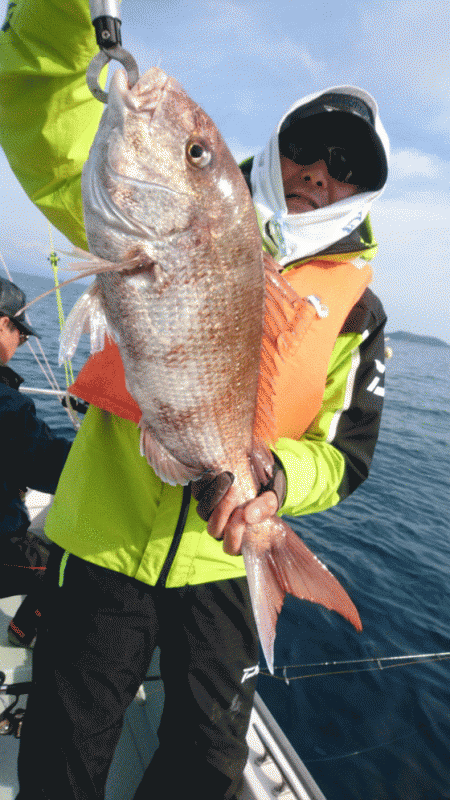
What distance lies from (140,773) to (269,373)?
111 inches

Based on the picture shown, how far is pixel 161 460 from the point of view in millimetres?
1682

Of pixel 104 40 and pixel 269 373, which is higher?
pixel 104 40

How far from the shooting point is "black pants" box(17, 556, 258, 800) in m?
1.85

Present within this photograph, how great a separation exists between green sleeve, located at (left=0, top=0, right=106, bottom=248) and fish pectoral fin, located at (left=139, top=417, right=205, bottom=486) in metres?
1.07

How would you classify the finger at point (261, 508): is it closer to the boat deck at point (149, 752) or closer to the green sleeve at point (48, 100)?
the green sleeve at point (48, 100)

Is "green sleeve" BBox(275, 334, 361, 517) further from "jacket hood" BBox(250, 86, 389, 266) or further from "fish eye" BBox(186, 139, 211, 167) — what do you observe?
"fish eye" BBox(186, 139, 211, 167)

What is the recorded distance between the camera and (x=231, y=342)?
159 cm

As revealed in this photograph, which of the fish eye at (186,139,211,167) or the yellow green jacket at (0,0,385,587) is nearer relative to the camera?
the fish eye at (186,139,211,167)

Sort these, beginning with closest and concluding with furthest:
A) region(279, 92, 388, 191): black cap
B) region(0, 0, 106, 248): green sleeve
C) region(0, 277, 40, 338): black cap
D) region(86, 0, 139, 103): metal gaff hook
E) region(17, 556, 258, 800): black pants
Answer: region(86, 0, 139, 103): metal gaff hook < region(0, 0, 106, 248): green sleeve < region(17, 556, 258, 800): black pants < region(279, 92, 388, 191): black cap < region(0, 277, 40, 338): black cap

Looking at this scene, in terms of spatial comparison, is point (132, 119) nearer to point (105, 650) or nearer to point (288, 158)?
point (288, 158)

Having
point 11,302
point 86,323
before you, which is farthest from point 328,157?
point 11,302

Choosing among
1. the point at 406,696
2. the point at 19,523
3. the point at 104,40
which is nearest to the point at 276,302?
the point at 104,40

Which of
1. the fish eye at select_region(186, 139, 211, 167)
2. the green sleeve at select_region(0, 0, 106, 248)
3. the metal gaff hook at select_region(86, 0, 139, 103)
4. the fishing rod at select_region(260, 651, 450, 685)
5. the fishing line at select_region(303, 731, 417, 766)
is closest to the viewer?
the metal gaff hook at select_region(86, 0, 139, 103)

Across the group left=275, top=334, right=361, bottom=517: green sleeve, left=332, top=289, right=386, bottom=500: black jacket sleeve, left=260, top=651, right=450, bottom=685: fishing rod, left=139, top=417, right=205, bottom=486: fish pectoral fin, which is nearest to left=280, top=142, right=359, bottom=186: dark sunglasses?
left=332, top=289, right=386, bottom=500: black jacket sleeve
